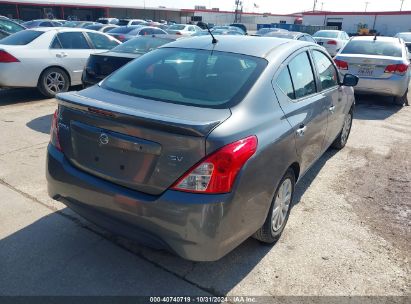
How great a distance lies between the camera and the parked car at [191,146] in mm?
2273

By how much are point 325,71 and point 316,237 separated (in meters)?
1.95

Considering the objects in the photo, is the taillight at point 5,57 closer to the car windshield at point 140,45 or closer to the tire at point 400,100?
the car windshield at point 140,45

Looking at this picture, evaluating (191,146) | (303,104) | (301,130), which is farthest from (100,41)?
(191,146)

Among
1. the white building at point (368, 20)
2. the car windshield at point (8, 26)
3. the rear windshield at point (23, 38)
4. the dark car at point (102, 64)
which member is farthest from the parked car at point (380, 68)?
the white building at point (368, 20)

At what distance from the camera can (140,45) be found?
24.0 ft

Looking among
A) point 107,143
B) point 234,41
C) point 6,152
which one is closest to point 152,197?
point 107,143

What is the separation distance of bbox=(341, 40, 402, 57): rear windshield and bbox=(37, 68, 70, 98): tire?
6.49 m

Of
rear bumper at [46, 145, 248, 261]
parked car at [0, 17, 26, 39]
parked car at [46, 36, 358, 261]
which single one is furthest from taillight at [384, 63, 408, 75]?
parked car at [0, 17, 26, 39]

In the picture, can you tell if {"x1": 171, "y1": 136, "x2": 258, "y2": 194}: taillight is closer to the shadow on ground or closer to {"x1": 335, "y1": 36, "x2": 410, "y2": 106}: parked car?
the shadow on ground

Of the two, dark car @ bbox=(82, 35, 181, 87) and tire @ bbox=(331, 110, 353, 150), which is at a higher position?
dark car @ bbox=(82, 35, 181, 87)

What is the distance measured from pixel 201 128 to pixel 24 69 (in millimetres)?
6519

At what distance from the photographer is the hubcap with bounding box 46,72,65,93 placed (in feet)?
26.1

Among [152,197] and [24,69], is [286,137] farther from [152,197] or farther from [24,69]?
[24,69]

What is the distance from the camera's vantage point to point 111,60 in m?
6.39
